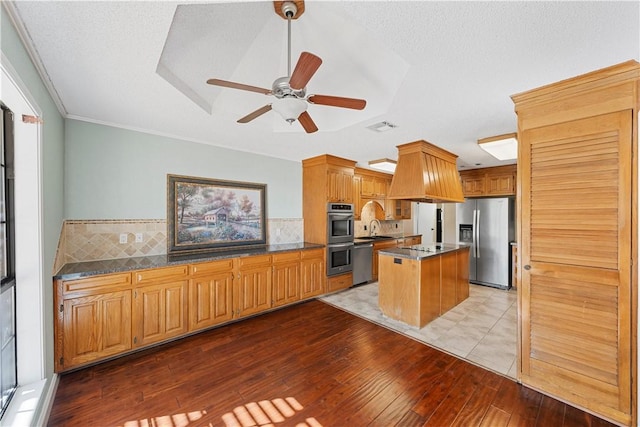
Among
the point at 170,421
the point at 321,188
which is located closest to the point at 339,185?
the point at 321,188

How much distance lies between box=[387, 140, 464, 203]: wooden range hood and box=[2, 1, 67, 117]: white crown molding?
3.48 m

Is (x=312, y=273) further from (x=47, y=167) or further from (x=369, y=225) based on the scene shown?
(x=47, y=167)

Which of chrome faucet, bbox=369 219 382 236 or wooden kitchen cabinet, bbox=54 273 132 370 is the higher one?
chrome faucet, bbox=369 219 382 236

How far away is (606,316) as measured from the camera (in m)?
1.82

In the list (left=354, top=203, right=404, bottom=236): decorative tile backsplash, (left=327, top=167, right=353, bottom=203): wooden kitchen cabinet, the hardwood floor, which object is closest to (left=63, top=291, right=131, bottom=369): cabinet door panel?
the hardwood floor

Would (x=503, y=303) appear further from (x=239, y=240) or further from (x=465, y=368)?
(x=239, y=240)

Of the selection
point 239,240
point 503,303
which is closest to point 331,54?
point 239,240

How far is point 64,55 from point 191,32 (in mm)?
794

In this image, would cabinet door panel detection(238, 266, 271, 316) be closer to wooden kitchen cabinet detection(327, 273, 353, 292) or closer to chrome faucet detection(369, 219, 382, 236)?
wooden kitchen cabinet detection(327, 273, 353, 292)

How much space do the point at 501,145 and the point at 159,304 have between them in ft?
15.2

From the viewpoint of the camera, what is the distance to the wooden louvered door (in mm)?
1765

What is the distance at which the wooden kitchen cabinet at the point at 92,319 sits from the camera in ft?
7.39

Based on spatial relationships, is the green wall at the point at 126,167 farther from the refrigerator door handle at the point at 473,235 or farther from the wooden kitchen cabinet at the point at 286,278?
the refrigerator door handle at the point at 473,235

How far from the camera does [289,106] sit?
1793mm
